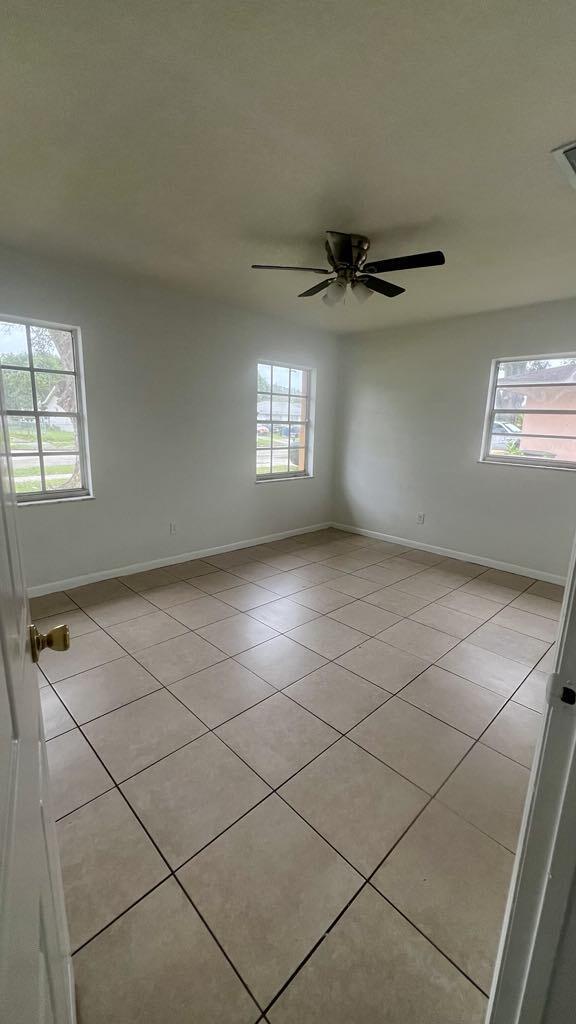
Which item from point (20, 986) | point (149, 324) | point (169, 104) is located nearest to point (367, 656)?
point (20, 986)

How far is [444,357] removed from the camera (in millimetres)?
4473

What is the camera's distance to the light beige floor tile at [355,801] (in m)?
1.49

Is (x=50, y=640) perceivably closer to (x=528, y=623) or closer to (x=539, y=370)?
(x=528, y=623)

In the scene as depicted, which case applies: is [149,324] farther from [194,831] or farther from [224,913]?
[224,913]

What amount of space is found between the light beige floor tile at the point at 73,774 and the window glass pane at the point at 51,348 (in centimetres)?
266

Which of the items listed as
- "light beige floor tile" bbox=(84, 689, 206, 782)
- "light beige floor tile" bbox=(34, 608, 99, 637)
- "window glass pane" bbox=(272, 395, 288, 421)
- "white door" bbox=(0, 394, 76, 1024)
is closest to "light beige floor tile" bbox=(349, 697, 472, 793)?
"light beige floor tile" bbox=(84, 689, 206, 782)

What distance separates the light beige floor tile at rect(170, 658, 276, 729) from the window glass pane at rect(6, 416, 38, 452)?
7.18ft

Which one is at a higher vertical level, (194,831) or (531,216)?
(531,216)

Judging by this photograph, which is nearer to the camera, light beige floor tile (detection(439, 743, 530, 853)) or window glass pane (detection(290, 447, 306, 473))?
light beige floor tile (detection(439, 743, 530, 853))

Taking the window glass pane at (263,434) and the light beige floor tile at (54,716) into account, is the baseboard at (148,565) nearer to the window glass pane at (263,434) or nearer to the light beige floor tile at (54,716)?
the window glass pane at (263,434)

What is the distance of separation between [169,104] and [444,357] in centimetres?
357

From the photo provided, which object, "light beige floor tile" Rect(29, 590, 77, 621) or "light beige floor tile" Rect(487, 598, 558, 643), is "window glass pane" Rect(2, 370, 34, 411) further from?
"light beige floor tile" Rect(487, 598, 558, 643)

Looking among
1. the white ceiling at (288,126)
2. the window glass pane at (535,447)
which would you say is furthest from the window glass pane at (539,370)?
the white ceiling at (288,126)

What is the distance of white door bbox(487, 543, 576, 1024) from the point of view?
663mm
